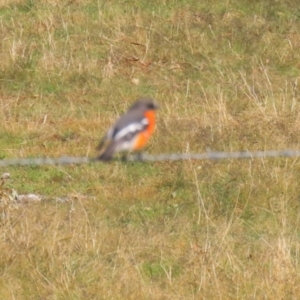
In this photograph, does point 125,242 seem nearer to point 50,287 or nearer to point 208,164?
point 50,287

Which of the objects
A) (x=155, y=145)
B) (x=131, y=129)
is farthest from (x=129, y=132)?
(x=155, y=145)

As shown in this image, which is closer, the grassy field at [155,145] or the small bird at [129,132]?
the small bird at [129,132]

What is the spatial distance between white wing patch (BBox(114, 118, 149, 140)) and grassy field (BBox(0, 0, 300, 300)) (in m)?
1.98

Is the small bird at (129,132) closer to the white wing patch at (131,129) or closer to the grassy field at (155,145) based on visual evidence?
the white wing patch at (131,129)

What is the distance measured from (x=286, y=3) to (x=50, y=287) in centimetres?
750

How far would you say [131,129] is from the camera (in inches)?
146

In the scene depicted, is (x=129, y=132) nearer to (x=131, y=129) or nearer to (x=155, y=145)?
(x=131, y=129)

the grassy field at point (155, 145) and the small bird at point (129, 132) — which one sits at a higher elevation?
the small bird at point (129, 132)

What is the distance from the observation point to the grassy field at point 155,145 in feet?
19.1

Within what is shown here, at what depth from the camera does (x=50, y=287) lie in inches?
220

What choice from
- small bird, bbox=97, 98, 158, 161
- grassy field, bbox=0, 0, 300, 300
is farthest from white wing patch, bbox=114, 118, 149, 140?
grassy field, bbox=0, 0, 300, 300

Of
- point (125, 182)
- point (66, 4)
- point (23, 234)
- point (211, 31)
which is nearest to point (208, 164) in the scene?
point (125, 182)

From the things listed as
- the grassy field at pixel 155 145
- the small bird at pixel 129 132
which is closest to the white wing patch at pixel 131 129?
the small bird at pixel 129 132

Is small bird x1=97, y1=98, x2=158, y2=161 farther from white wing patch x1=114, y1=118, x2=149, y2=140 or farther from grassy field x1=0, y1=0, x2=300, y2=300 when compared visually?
grassy field x1=0, y1=0, x2=300, y2=300
